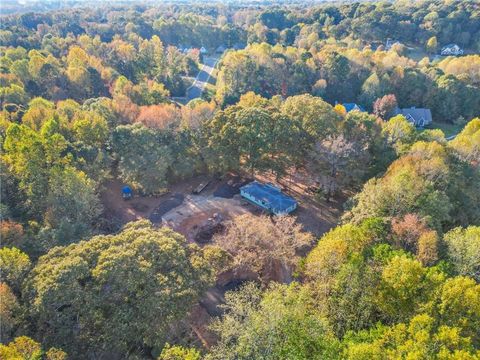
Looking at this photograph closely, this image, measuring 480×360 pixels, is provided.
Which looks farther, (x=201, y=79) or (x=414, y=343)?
(x=201, y=79)

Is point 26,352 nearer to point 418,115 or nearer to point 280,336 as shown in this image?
point 280,336

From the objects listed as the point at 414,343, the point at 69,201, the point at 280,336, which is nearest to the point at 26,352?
the point at 280,336

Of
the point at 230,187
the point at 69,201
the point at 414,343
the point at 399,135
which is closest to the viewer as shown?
the point at 414,343

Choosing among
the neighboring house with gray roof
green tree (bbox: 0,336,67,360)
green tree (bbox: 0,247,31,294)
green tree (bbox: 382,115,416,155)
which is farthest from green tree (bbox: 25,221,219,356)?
the neighboring house with gray roof

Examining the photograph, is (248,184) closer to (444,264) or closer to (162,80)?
(444,264)

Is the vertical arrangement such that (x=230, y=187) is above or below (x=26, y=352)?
below

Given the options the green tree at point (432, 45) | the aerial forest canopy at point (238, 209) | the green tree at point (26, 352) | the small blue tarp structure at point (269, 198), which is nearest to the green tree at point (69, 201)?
the aerial forest canopy at point (238, 209)

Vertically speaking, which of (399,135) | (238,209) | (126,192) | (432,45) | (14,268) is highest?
(14,268)
